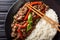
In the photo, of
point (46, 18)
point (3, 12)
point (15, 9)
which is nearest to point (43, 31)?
point (46, 18)

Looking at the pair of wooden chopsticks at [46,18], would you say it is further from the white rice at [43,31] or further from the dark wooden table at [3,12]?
the dark wooden table at [3,12]

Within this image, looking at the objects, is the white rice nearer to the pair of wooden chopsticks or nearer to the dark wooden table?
the pair of wooden chopsticks

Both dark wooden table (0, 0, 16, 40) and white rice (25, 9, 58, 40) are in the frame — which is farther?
dark wooden table (0, 0, 16, 40)

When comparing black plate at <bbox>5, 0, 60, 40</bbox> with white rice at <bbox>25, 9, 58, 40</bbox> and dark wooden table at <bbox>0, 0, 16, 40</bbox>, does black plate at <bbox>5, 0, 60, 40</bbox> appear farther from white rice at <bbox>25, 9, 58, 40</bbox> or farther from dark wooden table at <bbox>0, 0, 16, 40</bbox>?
→ dark wooden table at <bbox>0, 0, 16, 40</bbox>

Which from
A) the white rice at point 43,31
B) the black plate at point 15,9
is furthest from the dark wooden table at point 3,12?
the white rice at point 43,31

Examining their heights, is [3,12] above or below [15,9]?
below

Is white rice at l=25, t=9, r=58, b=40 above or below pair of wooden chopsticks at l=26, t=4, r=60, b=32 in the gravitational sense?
below

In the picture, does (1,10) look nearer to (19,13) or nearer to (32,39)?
(19,13)

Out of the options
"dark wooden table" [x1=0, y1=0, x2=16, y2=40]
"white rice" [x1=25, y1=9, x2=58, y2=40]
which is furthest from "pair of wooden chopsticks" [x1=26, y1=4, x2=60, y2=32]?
"dark wooden table" [x1=0, y1=0, x2=16, y2=40]

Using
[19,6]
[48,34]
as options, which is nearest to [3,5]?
[19,6]

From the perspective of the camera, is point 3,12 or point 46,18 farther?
point 3,12

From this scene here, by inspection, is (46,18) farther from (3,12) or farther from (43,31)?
(3,12)
